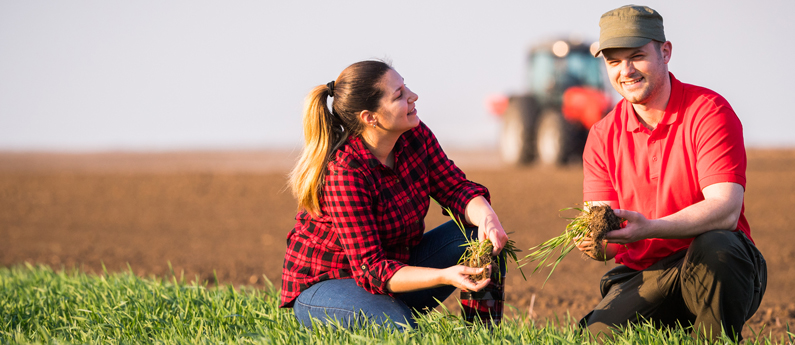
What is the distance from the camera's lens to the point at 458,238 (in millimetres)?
3045

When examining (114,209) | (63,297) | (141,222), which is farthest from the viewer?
(114,209)

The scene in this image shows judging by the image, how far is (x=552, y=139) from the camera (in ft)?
41.0

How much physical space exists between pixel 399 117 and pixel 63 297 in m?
2.11

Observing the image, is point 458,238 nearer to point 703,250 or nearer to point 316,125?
point 316,125

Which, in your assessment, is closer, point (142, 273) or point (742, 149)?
point (742, 149)

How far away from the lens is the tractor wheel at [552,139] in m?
12.1

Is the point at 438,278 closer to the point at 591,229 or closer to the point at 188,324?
the point at 591,229

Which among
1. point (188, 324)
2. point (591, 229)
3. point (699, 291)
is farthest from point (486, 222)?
point (188, 324)

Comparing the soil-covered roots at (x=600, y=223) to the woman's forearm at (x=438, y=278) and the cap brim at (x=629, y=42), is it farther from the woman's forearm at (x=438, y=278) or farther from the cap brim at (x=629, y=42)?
the cap brim at (x=629, y=42)

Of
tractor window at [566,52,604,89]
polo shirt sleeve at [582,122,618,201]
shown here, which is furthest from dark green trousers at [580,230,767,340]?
tractor window at [566,52,604,89]

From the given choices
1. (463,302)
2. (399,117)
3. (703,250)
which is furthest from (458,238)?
(703,250)

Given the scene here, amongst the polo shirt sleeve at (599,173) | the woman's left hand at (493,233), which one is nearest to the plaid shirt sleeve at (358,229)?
the woman's left hand at (493,233)

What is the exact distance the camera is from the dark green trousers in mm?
2502

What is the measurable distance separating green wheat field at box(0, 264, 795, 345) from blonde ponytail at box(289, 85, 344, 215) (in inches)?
20.7
